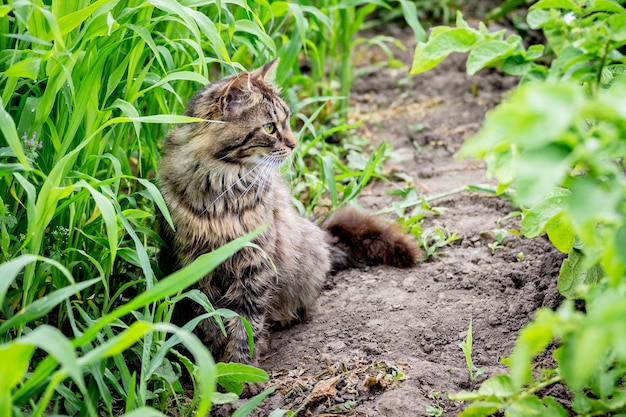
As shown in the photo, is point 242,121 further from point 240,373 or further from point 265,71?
point 240,373

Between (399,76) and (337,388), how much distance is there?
3.36 meters

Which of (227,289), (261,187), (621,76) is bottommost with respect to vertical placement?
(227,289)

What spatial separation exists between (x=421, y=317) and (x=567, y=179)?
3.75 feet

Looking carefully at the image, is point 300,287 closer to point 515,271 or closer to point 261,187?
point 261,187

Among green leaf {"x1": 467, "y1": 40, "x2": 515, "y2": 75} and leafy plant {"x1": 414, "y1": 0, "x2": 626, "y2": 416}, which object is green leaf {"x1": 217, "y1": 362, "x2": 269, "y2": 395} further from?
green leaf {"x1": 467, "y1": 40, "x2": 515, "y2": 75}

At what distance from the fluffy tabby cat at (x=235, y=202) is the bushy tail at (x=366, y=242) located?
42 centimetres

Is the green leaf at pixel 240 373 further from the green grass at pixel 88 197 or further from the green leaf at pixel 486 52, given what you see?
the green leaf at pixel 486 52

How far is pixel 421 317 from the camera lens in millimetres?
3035

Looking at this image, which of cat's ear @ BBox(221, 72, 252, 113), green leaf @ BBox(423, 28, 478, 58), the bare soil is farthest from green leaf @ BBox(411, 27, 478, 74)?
the bare soil

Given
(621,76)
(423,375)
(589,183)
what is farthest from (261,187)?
(589,183)

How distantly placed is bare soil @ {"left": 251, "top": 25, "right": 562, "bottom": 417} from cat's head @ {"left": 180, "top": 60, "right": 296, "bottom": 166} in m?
0.74

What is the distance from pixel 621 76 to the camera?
2.29 metres

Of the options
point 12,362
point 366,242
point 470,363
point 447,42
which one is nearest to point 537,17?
point 447,42

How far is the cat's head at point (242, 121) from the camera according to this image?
2891mm
